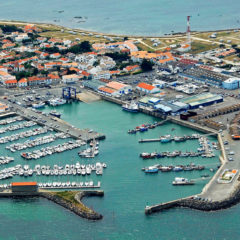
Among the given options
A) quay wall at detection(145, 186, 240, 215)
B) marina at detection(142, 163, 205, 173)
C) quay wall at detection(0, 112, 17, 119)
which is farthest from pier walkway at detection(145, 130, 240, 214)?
quay wall at detection(0, 112, 17, 119)

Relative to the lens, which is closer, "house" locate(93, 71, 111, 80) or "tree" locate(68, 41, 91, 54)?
"house" locate(93, 71, 111, 80)

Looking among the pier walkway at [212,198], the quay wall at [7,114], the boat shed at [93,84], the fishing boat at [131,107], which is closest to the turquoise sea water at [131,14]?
the boat shed at [93,84]

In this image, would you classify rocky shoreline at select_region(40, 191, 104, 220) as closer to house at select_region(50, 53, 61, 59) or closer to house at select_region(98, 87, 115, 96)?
house at select_region(98, 87, 115, 96)

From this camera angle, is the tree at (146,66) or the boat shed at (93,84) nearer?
the boat shed at (93,84)

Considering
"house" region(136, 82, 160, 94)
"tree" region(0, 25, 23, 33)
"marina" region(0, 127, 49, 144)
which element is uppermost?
"tree" region(0, 25, 23, 33)

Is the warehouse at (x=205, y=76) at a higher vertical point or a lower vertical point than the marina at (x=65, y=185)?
higher

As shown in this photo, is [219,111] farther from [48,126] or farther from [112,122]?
[48,126]

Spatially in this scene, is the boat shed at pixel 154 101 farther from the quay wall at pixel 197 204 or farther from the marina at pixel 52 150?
the quay wall at pixel 197 204
